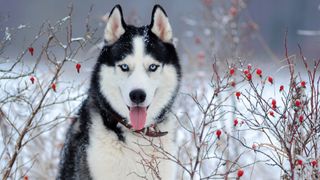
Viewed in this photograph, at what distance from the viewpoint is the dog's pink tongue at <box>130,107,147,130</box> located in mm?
4098

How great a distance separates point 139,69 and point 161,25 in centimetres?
54

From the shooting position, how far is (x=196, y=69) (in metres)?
9.52

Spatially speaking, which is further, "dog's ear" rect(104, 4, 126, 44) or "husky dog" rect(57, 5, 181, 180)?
"dog's ear" rect(104, 4, 126, 44)

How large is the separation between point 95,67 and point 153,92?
0.54 meters

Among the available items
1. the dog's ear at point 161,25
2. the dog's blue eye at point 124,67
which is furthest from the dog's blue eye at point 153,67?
the dog's ear at point 161,25

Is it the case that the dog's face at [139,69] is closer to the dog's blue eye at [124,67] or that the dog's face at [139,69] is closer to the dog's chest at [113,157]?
the dog's blue eye at [124,67]

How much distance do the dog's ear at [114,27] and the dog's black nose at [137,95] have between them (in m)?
0.61

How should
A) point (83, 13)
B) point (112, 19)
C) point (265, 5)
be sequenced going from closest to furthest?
point (112, 19) < point (83, 13) < point (265, 5)

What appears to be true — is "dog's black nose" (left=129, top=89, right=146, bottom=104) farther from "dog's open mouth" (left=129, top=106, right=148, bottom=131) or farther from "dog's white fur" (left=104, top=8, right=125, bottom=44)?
"dog's white fur" (left=104, top=8, right=125, bottom=44)

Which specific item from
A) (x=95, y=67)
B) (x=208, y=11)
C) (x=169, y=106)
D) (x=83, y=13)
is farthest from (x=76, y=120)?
(x=83, y=13)

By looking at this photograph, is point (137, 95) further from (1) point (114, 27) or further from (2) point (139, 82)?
(1) point (114, 27)

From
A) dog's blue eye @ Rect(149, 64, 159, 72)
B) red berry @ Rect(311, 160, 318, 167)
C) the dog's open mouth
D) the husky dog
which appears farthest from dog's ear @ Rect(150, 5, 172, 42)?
red berry @ Rect(311, 160, 318, 167)

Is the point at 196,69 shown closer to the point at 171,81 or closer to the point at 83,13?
the point at 171,81

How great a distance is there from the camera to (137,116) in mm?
4113
